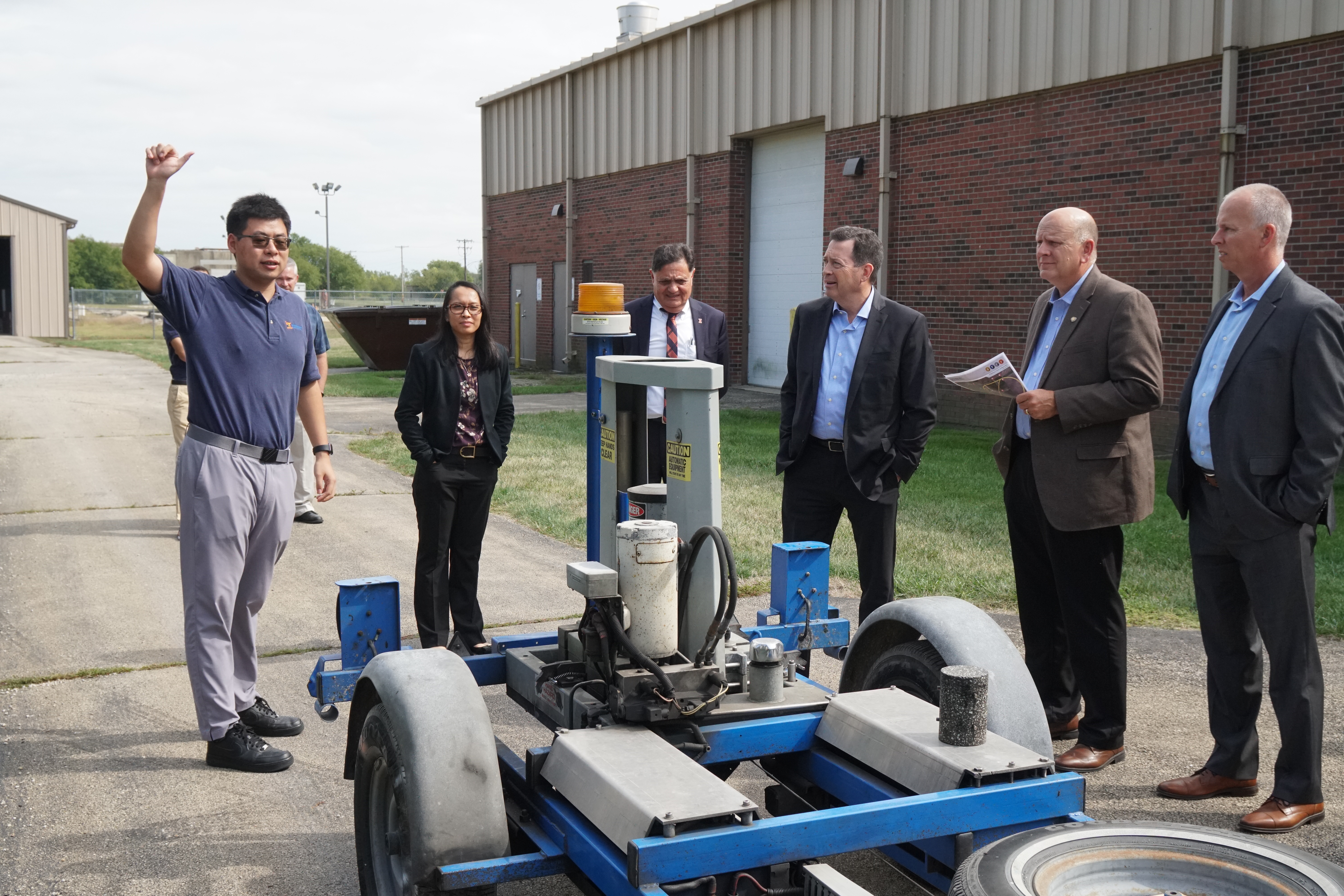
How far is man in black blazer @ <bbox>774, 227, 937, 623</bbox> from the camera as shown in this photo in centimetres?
507

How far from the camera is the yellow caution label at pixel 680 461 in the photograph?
3.41m

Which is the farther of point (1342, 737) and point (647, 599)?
point (1342, 737)

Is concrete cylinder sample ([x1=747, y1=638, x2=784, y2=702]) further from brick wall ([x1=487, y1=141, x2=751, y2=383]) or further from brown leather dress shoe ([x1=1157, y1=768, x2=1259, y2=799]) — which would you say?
brick wall ([x1=487, y1=141, x2=751, y2=383])

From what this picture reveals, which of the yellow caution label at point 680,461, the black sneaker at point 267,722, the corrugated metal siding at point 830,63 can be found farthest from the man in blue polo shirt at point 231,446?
the corrugated metal siding at point 830,63

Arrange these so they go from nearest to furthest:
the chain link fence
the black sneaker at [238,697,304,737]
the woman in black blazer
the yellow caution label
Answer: the yellow caution label → the black sneaker at [238,697,304,737] → the woman in black blazer → the chain link fence

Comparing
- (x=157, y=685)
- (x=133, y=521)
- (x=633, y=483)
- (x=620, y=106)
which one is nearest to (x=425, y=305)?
(x=620, y=106)

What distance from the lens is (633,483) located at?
3.75m

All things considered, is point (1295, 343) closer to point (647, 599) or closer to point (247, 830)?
point (647, 599)

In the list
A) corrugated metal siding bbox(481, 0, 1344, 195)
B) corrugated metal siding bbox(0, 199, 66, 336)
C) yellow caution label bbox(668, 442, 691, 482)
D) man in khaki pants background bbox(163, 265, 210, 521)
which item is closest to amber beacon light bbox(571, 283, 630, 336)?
yellow caution label bbox(668, 442, 691, 482)

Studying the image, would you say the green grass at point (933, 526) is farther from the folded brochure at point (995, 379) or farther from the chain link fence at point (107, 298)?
the chain link fence at point (107, 298)

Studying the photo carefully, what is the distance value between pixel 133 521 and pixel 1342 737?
8293 mm

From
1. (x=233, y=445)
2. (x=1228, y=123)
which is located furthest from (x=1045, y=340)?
(x=1228, y=123)

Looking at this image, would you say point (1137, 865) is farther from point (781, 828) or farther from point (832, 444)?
point (832, 444)

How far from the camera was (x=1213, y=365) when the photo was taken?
409 cm
